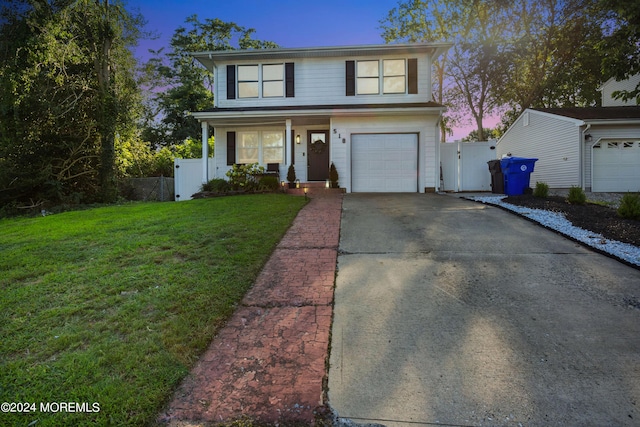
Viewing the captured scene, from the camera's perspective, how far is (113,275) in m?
4.02

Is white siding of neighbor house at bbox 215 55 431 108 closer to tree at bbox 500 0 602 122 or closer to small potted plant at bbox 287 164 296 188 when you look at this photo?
small potted plant at bbox 287 164 296 188

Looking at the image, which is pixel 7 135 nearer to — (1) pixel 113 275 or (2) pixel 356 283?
(1) pixel 113 275

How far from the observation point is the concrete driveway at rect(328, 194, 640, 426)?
85.6 inches

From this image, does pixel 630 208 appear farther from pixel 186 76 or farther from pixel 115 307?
pixel 186 76

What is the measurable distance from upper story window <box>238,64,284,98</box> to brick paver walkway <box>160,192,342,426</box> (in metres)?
10.6

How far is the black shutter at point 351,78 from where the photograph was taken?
13.2m

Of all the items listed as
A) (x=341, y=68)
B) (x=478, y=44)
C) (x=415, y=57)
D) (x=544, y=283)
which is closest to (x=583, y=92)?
(x=478, y=44)

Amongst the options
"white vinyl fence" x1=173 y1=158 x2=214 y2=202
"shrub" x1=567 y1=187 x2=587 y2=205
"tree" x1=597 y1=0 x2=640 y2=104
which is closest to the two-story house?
"white vinyl fence" x1=173 y1=158 x2=214 y2=202

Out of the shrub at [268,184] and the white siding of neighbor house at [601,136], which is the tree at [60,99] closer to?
the shrub at [268,184]

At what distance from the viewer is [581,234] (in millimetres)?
5730

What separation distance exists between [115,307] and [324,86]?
464 inches

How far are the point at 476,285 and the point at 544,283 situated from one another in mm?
753

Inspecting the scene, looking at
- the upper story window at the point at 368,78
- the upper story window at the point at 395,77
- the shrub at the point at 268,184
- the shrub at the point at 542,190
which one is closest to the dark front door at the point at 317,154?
the upper story window at the point at 368,78

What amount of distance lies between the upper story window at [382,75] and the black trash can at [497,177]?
4139 millimetres
